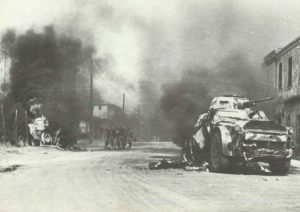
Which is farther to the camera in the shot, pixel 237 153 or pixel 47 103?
pixel 47 103

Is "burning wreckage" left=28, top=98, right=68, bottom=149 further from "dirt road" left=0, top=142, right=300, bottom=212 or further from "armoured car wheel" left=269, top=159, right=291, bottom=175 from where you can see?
"armoured car wheel" left=269, top=159, right=291, bottom=175

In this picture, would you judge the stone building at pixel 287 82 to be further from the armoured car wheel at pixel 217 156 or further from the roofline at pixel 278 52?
the armoured car wheel at pixel 217 156

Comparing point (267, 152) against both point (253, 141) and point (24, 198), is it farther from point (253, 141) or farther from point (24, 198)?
point (24, 198)

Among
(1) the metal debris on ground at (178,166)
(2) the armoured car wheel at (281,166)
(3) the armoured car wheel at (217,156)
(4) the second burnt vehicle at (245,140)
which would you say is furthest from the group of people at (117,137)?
(2) the armoured car wheel at (281,166)

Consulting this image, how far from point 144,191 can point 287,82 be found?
52.9ft

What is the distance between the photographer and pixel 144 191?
29.7 ft

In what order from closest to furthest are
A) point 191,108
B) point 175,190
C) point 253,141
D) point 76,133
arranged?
point 175,190
point 253,141
point 191,108
point 76,133

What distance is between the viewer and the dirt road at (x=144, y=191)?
7621 mm

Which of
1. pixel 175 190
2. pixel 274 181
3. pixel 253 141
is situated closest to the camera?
pixel 175 190

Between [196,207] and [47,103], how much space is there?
24.0 metres

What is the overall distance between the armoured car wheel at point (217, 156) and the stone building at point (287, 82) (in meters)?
8.49

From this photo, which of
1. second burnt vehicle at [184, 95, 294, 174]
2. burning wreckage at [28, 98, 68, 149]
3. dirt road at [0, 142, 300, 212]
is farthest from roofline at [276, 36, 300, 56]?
burning wreckage at [28, 98, 68, 149]

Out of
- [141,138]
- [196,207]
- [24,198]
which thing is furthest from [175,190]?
[141,138]

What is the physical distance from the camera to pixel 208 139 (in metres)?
14.8
